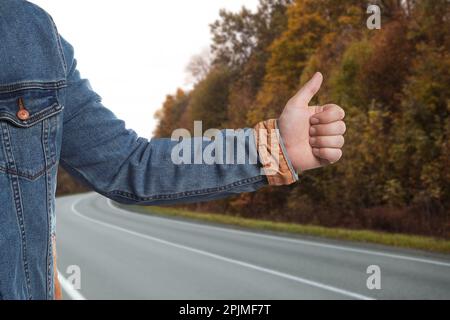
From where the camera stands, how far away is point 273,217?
69.6 feet

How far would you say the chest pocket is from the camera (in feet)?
3.79

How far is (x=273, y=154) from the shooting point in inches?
54.0

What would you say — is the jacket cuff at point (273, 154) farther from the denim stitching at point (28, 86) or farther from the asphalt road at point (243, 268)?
the asphalt road at point (243, 268)

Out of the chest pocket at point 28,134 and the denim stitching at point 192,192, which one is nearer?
the chest pocket at point 28,134

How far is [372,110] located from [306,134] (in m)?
16.7

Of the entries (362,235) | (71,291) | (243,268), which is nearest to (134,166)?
(71,291)

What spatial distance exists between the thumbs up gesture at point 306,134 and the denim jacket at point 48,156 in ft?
0.16

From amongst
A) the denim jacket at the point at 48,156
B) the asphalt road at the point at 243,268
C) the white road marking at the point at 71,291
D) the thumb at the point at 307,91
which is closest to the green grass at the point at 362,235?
the asphalt road at the point at 243,268

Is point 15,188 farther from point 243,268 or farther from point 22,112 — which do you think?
point 243,268

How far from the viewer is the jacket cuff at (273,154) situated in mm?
1364

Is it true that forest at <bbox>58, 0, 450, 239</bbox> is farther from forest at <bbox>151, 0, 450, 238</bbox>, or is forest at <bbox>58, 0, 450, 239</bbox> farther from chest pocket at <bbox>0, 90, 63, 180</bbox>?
chest pocket at <bbox>0, 90, 63, 180</bbox>

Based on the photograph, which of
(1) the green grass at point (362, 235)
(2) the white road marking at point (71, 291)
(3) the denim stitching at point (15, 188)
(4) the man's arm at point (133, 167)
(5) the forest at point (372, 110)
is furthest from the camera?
(5) the forest at point (372, 110)

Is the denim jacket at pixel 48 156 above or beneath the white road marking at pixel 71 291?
above
